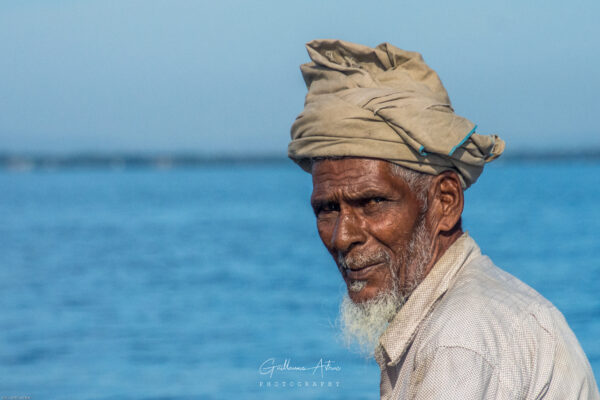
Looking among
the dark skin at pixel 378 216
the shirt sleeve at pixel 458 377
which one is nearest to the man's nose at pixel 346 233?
the dark skin at pixel 378 216

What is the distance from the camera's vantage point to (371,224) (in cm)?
246

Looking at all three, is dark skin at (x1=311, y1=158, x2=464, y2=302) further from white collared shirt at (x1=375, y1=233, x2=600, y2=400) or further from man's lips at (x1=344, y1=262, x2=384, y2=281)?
white collared shirt at (x1=375, y1=233, x2=600, y2=400)

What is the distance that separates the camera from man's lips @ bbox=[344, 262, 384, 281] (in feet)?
8.10

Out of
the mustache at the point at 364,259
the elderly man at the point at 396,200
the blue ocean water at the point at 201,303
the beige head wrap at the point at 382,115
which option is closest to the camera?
the elderly man at the point at 396,200

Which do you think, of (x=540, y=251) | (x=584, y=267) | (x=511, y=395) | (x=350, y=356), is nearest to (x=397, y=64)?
(x=511, y=395)

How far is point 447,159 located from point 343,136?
0.29 m

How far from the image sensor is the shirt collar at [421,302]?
7.25ft

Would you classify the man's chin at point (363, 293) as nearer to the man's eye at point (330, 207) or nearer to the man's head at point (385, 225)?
the man's head at point (385, 225)

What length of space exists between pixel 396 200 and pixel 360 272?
0.73 feet

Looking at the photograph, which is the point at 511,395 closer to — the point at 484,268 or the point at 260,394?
the point at 484,268

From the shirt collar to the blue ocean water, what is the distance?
61 centimetres

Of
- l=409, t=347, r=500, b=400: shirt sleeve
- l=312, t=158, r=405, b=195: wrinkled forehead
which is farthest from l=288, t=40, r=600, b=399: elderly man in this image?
l=409, t=347, r=500, b=400: shirt sleeve

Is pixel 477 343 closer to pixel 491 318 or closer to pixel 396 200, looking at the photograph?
pixel 491 318

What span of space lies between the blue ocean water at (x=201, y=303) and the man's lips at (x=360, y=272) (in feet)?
1.33
